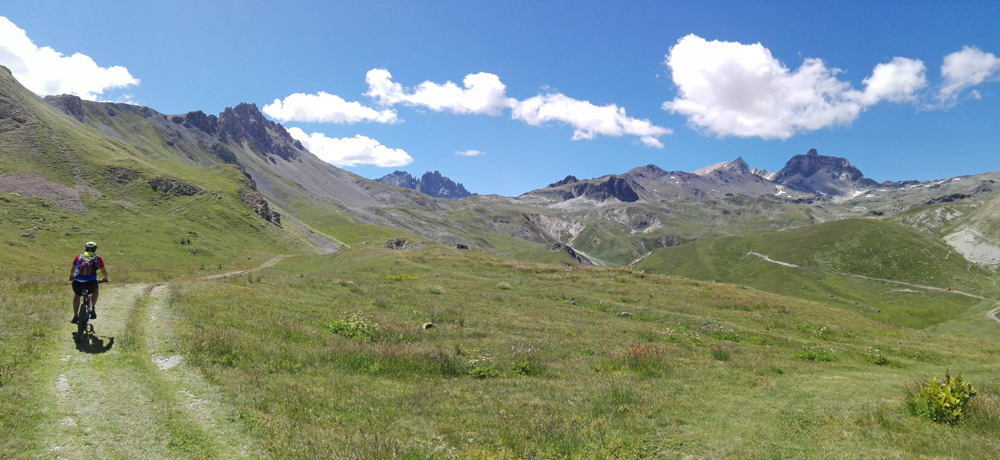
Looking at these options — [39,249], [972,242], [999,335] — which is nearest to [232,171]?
[39,249]

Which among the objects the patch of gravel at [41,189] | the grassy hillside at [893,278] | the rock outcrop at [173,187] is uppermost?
the rock outcrop at [173,187]

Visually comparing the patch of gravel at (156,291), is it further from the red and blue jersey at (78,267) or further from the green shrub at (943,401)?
the green shrub at (943,401)

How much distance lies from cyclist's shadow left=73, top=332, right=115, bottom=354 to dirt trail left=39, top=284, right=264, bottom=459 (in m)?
0.02

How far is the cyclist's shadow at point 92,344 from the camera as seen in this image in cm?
1287

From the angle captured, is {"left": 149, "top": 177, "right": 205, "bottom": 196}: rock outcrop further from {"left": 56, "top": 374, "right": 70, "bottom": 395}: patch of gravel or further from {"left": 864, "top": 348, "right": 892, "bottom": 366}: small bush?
{"left": 864, "top": 348, "right": 892, "bottom": 366}: small bush

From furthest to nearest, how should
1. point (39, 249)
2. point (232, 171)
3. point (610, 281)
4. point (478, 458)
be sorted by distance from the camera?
point (232, 171) < point (39, 249) < point (610, 281) < point (478, 458)

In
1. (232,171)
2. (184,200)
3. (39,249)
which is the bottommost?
(39,249)

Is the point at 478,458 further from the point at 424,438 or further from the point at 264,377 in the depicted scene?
the point at 264,377

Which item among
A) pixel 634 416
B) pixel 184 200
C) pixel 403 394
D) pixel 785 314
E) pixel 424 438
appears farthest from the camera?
pixel 184 200

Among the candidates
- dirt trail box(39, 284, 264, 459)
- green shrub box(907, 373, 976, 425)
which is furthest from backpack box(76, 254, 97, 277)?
green shrub box(907, 373, 976, 425)

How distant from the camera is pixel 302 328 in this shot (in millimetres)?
17984

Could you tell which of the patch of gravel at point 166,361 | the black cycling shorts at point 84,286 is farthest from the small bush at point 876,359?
the black cycling shorts at point 84,286

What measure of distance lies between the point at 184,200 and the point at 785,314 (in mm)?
126028

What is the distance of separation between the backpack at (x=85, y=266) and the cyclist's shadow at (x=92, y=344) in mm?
2861
